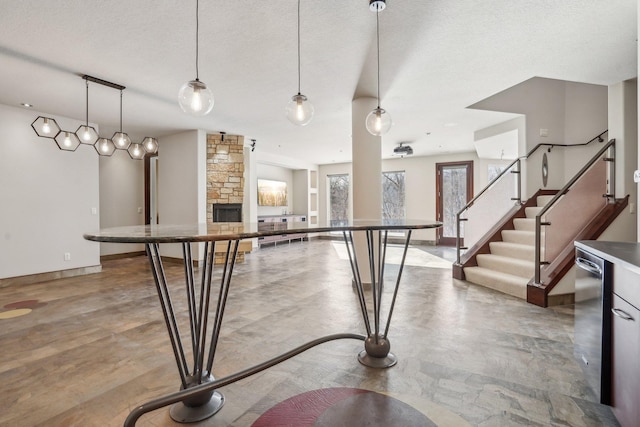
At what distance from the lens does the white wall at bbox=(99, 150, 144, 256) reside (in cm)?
719

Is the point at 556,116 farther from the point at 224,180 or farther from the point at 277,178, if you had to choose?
the point at 277,178

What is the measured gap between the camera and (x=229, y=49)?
3.04 m

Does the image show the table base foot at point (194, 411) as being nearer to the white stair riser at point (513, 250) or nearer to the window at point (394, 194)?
the white stair riser at point (513, 250)

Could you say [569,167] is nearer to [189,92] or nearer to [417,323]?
[417,323]

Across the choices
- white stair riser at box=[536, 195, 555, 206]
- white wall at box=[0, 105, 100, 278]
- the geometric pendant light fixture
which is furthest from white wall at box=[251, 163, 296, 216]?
white stair riser at box=[536, 195, 555, 206]

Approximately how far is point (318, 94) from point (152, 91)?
7.40 ft

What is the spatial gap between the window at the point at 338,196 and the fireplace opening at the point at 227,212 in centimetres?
503

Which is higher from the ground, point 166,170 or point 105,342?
point 166,170

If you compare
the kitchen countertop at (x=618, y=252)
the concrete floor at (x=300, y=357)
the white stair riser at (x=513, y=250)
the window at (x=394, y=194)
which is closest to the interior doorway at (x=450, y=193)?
the window at (x=394, y=194)

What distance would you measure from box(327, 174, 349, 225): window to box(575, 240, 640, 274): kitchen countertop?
910 centimetres

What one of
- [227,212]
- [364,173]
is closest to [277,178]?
[227,212]

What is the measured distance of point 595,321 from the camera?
1.76 meters

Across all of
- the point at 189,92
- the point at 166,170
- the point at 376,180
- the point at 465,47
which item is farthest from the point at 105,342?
the point at 166,170

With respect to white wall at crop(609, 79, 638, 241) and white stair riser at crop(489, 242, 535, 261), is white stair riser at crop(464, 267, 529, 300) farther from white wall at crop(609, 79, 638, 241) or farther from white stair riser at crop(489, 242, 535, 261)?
white wall at crop(609, 79, 638, 241)
